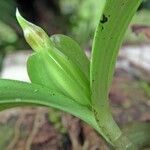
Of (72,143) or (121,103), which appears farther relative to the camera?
(121,103)

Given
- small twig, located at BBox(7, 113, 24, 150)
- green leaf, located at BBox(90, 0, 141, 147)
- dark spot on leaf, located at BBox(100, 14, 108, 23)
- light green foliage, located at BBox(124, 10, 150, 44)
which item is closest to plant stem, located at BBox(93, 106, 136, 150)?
green leaf, located at BBox(90, 0, 141, 147)

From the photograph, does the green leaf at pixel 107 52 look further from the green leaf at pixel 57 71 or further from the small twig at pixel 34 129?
the small twig at pixel 34 129

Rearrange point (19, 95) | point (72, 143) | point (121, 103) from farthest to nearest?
point (121, 103) < point (72, 143) < point (19, 95)

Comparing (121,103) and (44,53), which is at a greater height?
(44,53)

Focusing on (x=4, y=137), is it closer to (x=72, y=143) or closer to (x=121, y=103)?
(x=72, y=143)

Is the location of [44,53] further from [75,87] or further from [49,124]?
[49,124]

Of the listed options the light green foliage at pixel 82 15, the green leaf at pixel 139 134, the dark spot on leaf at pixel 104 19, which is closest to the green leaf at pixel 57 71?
the dark spot on leaf at pixel 104 19

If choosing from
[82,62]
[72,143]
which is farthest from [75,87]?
[72,143]

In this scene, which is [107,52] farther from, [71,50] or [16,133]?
[16,133]

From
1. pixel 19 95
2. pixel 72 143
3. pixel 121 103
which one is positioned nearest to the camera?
pixel 19 95
